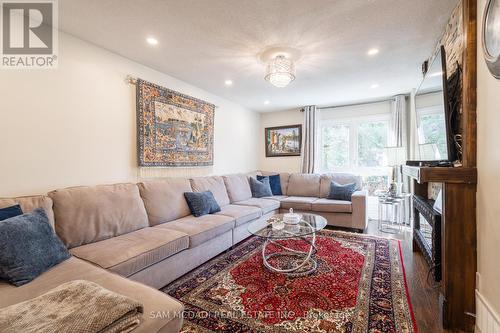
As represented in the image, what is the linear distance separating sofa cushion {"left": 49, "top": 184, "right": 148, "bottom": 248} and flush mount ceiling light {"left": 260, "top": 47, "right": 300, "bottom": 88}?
6.87 ft

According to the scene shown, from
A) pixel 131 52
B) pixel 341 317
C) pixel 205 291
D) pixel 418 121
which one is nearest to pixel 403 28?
pixel 418 121

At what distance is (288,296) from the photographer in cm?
189

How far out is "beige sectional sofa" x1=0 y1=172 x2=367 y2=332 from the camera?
1243mm

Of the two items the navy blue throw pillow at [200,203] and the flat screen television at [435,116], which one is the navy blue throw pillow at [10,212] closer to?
the navy blue throw pillow at [200,203]

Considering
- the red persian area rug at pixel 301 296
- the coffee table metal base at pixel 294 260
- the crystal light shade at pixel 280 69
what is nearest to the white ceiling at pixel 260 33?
the crystal light shade at pixel 280 69

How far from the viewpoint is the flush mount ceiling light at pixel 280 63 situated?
256 cm

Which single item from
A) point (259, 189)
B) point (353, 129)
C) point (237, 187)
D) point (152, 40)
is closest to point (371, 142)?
point (353, 129)

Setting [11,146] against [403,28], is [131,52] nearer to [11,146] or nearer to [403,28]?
[11,146]

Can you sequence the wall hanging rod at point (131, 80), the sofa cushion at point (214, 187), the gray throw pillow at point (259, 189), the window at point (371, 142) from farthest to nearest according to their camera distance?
the window at point (371, 142), the gray throw pillow at point (259, 189), the sofa cushion at point (214, 187), the wall hanging rod at point (131, 80)

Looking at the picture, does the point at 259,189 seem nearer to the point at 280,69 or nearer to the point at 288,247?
the point at 288,247

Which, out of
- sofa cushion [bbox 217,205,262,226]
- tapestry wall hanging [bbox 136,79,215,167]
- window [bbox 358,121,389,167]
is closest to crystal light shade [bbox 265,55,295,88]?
tapestry wall hanging [bbox 136,79,215,167]

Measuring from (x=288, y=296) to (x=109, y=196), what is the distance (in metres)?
1.94

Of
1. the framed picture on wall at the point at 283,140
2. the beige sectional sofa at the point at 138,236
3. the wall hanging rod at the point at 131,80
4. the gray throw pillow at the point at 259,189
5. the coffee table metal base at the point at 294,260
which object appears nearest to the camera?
the beige sectional sofa at the point at 138,236

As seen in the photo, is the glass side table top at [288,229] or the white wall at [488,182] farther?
the glass side table top at [288,229]
